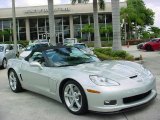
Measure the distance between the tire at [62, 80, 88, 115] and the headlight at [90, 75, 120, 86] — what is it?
0.29 metres

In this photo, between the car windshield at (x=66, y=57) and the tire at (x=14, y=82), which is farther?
the tire at (x=14, y=82)

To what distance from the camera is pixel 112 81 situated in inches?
223

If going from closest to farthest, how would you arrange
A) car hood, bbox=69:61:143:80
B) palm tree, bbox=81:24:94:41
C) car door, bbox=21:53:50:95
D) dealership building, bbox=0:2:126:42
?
car hood, bbox=69:61:143:80
car door, bbox=21:53:50:95
palm tree, bbox=81:24:94:41
dealership building, bbox=0:2:126:42

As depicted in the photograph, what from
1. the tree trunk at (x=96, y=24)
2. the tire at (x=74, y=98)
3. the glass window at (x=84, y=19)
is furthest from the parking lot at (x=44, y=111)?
the glass window at (x=84, y=19)

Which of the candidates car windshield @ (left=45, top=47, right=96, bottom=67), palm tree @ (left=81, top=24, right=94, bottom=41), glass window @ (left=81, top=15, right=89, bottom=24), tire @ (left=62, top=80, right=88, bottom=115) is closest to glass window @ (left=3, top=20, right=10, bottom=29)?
glass window @ (left=81, top=15, right=89, bottom=24)

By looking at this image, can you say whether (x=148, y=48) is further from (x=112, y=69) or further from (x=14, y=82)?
(x=112, y=69)

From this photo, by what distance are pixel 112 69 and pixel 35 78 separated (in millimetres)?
1988

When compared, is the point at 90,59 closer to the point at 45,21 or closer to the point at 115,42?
the point at 115,42

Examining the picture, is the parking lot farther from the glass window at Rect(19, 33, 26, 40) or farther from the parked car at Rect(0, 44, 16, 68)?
the glass window at Rect(19, 33, 26, 40)

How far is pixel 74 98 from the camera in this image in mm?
6070

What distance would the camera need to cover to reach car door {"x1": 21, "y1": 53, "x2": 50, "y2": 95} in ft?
22.6

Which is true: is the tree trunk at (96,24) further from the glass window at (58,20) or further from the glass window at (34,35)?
the glass window at (34,35)

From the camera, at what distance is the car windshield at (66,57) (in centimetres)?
698

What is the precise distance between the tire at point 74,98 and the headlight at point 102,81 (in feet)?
0.96
